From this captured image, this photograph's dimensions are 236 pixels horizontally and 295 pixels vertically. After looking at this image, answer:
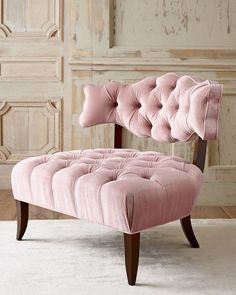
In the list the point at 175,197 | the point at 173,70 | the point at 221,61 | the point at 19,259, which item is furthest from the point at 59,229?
the point at 221,61

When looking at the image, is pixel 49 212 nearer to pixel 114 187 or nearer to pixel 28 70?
pixel 28 70

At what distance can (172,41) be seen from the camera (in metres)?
3.25

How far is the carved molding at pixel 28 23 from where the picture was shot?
10.9 feet

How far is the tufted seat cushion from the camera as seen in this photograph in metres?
1.72

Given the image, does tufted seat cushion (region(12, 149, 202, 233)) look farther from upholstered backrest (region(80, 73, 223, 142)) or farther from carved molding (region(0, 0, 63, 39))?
carved molding (region(0, 0, 63, 39))

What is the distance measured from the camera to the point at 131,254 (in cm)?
176

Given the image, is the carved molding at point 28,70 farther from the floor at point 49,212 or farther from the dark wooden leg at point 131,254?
the dark wooden leg at point 131,254

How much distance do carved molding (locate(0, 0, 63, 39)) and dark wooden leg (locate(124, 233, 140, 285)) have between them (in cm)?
197

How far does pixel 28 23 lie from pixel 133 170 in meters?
1.82

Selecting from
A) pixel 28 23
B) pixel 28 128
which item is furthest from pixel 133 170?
pixel 28 23

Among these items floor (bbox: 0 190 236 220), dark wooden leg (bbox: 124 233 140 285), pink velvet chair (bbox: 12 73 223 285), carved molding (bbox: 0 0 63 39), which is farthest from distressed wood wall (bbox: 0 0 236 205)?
dark wooden leg (bbox: 124 233 140 285)

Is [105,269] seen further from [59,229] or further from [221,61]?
[221,61]

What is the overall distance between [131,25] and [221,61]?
0.66 metres

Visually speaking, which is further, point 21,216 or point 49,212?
point 49,212
